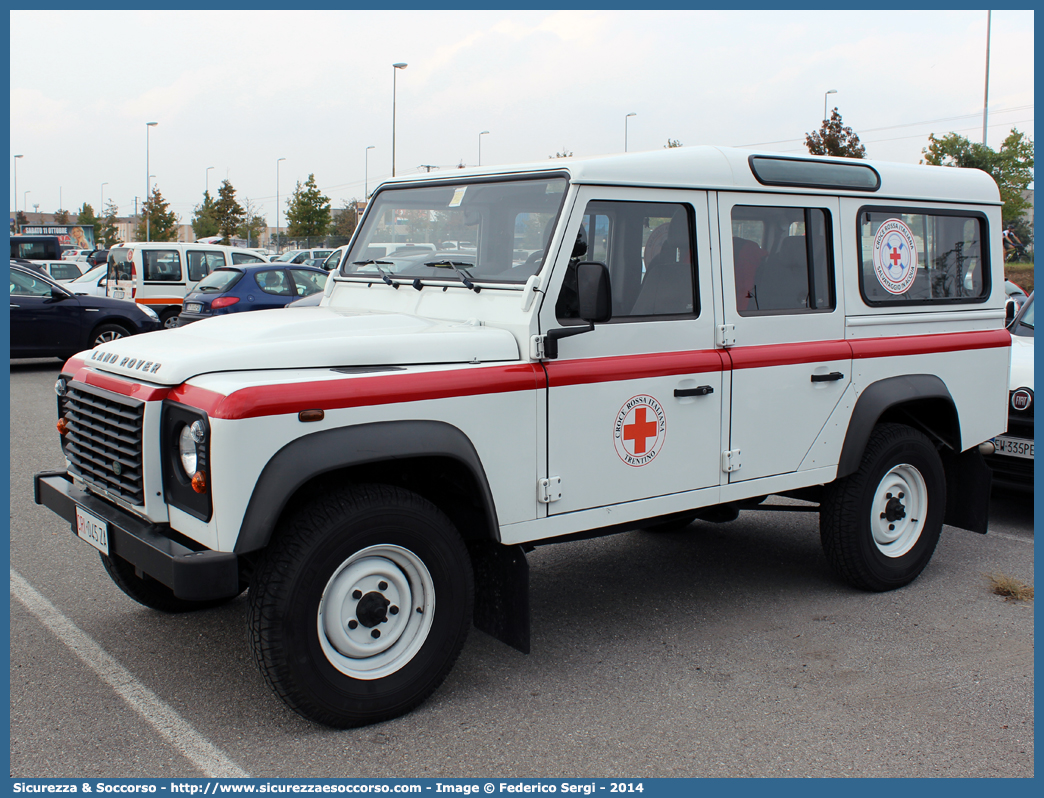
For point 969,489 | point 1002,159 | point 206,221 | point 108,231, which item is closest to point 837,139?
point 1002,159

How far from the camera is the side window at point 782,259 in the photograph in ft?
14.9

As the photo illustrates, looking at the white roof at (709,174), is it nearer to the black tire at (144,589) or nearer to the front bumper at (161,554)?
the front bumper at (161,554)

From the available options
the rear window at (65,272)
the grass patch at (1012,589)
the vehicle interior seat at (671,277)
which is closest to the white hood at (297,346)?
the vehicle interior seat at (671,277)

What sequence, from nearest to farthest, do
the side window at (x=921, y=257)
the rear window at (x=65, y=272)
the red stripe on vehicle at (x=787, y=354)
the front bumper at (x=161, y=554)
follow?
the front bumper at (x=161, y=554) < the red stripe on vehicle at (x=787, y=354) < the side window at (x=921, y=257) < the rear window at (x=65, y=272)

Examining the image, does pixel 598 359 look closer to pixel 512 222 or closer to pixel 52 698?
pixel 512 222

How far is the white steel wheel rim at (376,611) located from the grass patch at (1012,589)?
3.41 metres

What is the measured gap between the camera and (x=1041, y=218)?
5188 mm

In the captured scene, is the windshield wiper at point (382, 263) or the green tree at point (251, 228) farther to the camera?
the green tree at point (251, 228)

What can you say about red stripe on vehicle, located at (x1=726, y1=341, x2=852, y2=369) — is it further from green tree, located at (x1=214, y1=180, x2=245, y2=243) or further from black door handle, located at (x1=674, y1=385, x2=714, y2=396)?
green tree, located at (x1=214, y1=180, x2=245, y2=243)

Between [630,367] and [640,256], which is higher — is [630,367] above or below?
below

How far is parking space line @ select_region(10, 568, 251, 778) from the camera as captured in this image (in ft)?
11.1

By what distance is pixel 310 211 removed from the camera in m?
50.2

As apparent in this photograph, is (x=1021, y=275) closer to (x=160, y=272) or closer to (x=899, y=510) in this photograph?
(x=160, y=272)

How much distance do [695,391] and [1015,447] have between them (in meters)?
3.48
